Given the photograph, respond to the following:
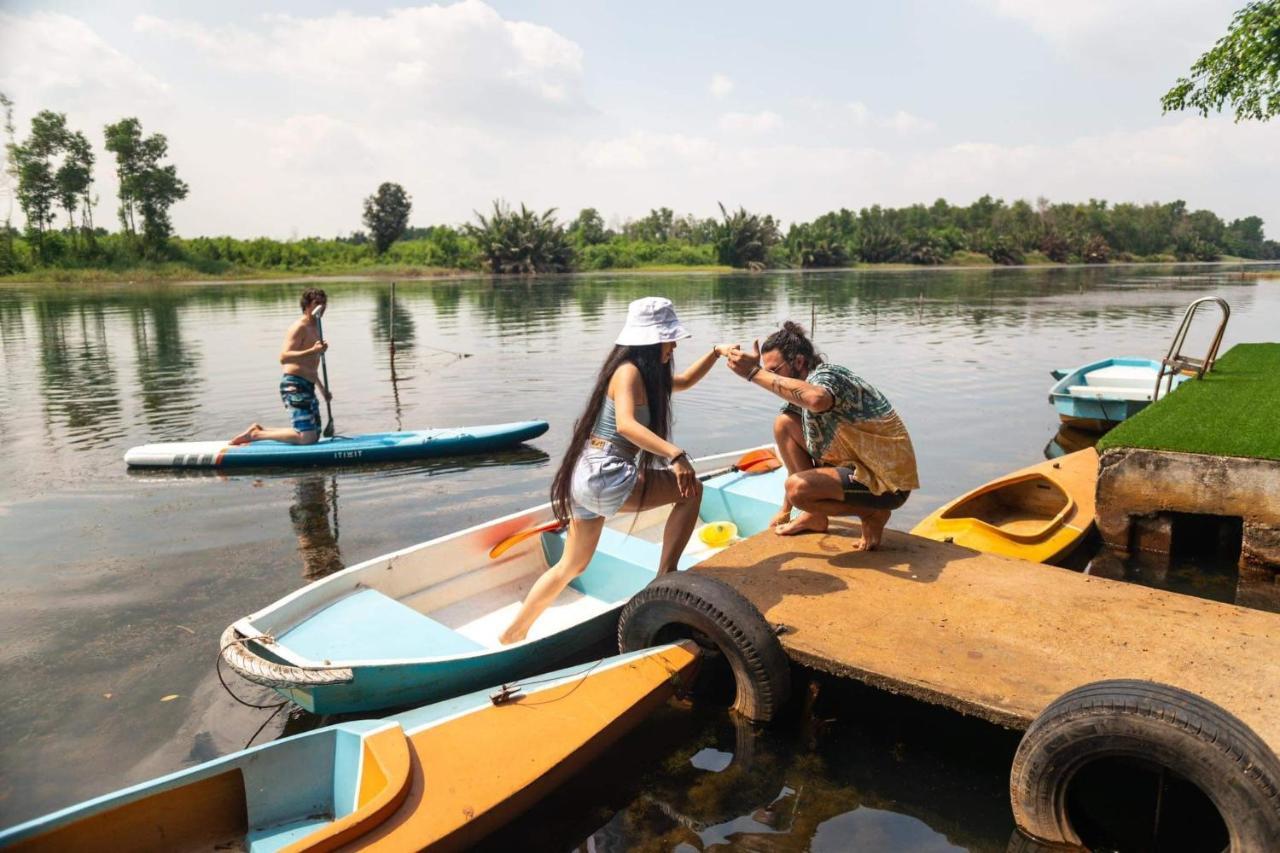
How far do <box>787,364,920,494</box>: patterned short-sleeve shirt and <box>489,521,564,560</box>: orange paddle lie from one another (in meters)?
2.32

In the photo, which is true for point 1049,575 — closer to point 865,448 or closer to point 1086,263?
point 865,448

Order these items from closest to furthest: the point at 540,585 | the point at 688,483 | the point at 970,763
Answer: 1. the point at 970,763
2. the point at 688,483
3. the point at 540,585

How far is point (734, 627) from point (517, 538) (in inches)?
95.8

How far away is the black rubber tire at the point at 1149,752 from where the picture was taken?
3113 mm

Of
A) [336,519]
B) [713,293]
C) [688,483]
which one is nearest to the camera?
[688,483]

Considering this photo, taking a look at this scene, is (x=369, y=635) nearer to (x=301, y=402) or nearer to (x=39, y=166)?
(x=301, y=402)

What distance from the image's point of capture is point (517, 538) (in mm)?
6480

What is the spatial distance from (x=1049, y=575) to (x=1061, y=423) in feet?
32.6

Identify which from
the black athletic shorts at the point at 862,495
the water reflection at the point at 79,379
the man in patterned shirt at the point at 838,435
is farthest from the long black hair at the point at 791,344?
the water reflection at the point at 79,379

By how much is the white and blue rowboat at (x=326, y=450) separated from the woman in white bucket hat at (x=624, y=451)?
686 cm

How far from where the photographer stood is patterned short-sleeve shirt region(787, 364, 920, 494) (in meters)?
5.32

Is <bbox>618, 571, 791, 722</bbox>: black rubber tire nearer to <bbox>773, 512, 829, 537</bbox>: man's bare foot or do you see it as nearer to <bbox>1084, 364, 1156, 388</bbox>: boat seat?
<bbox>773, 512, 829, 537</bbox>: man's bare foot

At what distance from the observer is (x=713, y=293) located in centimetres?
4741

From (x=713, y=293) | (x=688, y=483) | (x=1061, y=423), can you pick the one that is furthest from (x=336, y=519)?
(x=713, y=293)
